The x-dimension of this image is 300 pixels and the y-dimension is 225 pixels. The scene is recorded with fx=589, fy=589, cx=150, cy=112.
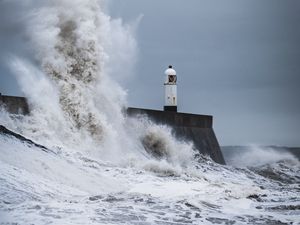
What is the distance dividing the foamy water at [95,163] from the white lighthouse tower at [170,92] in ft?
6.63

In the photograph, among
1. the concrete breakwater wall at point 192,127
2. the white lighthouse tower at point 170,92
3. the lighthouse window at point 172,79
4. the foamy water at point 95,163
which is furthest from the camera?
the lighthouse window at point 172,79

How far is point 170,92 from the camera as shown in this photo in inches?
620

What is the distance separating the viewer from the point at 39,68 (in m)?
11.2

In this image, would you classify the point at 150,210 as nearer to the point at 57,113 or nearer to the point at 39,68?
the point at 57,113

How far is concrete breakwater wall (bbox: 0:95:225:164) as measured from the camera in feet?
44.2

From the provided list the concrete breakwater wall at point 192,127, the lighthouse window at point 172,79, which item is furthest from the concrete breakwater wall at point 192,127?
the lighthouse window at point 172,79

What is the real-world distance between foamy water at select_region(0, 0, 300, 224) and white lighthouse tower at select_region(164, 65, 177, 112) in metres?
2.02

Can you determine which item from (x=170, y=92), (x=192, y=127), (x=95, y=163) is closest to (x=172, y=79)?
(x=170, y=92)

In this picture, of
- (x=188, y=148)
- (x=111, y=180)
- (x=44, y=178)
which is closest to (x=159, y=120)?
(x=188, y=148)

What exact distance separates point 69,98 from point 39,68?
911 millimetres

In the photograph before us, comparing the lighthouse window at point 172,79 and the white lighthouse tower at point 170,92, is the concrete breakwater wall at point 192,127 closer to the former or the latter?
the white lighthouse tower at point 170,92

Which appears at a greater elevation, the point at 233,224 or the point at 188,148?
the point at 188,148

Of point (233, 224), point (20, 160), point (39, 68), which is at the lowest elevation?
point (233, 224)

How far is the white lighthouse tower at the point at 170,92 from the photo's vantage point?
619 inches
